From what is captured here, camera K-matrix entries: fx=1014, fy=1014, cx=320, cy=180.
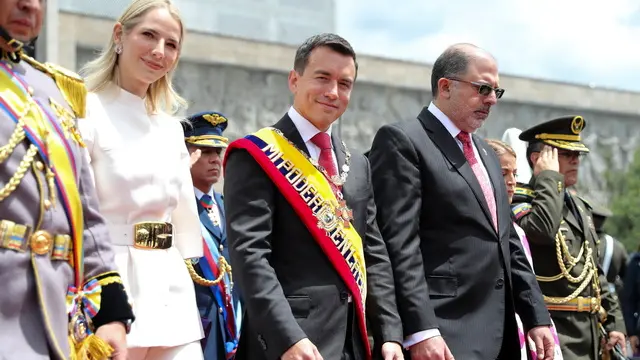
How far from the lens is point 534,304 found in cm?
438

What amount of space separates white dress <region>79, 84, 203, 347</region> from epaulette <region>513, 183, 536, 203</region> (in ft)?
9.37

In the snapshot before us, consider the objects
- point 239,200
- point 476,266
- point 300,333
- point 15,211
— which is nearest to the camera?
point 15,211

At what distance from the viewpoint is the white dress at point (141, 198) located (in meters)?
3.53

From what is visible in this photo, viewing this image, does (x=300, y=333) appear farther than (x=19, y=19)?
Yes

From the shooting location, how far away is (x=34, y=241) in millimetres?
2490

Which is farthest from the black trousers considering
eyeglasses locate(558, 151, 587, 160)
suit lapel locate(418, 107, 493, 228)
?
eyeglasses locate(558, 151, 587, 160)

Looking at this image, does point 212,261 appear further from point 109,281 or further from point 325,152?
point 109,281

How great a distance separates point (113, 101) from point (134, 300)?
29.0 inches

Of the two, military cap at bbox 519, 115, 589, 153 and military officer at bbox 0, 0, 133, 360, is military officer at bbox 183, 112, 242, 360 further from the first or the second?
military officer at bbox 0, 0, 133, 360

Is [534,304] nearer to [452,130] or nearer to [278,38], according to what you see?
[452,130]

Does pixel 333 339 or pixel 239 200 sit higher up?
pixel 239 200

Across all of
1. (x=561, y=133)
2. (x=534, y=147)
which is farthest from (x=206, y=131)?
(x=561, y=133)

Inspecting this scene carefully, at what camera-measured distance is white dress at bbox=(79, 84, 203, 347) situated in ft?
11.6

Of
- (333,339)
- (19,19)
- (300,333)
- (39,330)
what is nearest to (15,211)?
(39,330)
